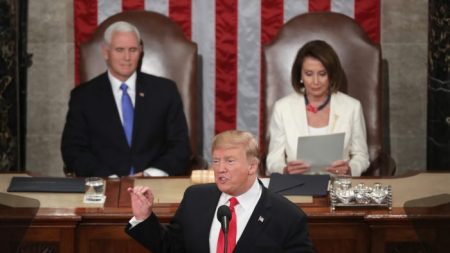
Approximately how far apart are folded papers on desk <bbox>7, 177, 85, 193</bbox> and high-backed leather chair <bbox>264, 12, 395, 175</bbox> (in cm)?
171

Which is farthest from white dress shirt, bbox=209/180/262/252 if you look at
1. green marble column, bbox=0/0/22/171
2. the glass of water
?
green marble column, bbox=0/0/22/171

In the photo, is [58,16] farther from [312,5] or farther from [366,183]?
[366,183]

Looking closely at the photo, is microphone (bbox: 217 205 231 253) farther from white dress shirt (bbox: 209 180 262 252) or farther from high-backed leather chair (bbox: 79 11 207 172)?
high-backed leather chair (bbox: 79 11 207 172)

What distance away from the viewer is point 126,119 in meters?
6.42

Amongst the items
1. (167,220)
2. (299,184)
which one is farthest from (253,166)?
(299,184)

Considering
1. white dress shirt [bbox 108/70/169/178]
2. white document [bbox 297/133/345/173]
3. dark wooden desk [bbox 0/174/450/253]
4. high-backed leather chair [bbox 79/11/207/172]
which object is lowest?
dark wooden desk [bbox 0/174/450/253]

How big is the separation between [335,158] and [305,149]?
18 centimetres

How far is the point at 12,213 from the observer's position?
13.5ft

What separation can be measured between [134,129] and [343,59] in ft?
4.62

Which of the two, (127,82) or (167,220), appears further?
(127,82)

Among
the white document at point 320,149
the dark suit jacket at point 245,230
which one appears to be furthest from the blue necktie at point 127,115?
the dark suit jacket at point 245,230

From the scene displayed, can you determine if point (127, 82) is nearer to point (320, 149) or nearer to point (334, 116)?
point (334, 116)

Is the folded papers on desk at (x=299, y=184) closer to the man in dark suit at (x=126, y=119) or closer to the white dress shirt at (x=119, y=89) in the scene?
the man in dark suit at (x=126, y=119)

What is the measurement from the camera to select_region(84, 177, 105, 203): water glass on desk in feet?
16.7
